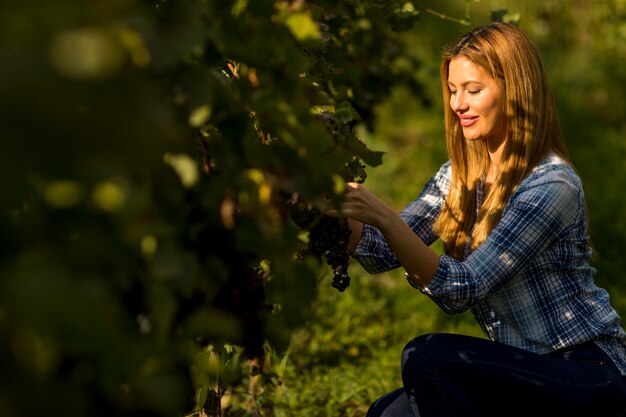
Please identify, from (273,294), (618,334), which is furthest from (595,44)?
(273,294)

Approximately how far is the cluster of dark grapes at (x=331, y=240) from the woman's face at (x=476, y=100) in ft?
2.50

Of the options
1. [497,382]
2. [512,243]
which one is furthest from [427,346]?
[512,243]

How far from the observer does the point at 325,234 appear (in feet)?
6.42

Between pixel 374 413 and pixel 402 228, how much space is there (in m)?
0.78

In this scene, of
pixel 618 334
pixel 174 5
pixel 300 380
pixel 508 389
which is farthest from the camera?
pixel 300 380

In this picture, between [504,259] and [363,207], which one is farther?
[504,259]

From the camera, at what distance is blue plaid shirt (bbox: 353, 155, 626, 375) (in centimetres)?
245

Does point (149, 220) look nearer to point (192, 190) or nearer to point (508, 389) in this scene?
point (192, 190)

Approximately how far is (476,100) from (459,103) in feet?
0.17

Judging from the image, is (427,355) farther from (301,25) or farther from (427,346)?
(301,25)

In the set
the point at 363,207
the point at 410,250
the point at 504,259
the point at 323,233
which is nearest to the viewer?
the point at 323,233

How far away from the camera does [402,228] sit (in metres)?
2.29

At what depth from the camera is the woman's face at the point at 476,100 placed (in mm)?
2725

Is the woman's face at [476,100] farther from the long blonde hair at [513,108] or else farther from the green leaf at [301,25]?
the green leaf at [301,25]
